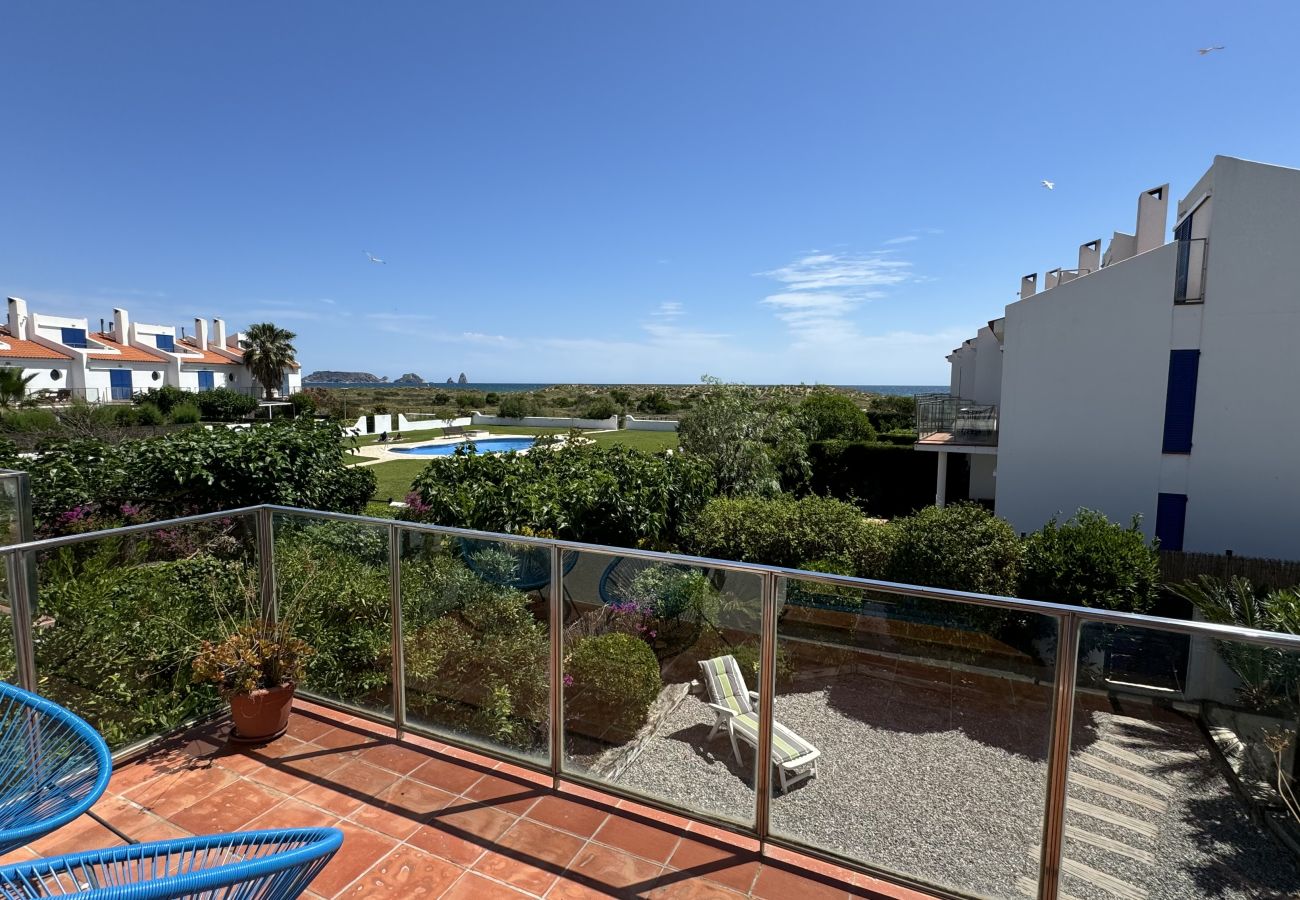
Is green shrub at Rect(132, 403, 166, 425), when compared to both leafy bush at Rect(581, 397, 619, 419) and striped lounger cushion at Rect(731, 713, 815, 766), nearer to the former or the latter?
leafy bush at Rect(581, 397, 619, 419)

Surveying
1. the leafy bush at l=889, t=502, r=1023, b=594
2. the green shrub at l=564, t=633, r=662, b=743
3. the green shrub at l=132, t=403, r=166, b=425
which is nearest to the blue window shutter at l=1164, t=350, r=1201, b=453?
the leafy bush at l=889, t=502, r=1023, b=594

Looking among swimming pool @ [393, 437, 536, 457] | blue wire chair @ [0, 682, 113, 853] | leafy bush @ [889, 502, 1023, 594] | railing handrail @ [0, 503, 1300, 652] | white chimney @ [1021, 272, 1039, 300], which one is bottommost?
swimming pool @ [393, 437, 536, 457]

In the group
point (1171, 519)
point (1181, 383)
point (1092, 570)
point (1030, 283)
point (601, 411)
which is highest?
point (1030, 283)

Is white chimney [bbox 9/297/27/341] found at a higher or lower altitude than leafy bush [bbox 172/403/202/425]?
higher

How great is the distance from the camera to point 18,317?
38.2m

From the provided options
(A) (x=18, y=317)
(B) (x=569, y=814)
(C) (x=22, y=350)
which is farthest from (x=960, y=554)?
(A) (x=18, y=317)

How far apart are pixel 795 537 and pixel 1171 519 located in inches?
337

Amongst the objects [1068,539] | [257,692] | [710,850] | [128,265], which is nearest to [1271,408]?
[1068,539]

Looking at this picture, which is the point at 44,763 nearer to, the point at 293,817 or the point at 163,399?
the point at 293,817

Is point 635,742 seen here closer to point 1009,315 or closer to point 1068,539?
point 1068,539

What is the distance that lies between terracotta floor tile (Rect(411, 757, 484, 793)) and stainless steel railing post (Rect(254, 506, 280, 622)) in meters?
1.53

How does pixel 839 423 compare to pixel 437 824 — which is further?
pixel 839 423

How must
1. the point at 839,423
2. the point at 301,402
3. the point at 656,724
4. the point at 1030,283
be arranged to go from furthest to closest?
1. the point at 301,402
2. the point at 1030,283
3. the point at 839,423
4. the point at 656,724

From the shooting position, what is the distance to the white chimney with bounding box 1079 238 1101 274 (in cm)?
1766
